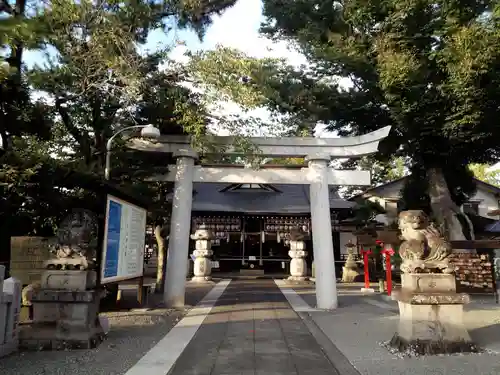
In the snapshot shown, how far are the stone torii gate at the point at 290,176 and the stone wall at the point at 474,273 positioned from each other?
576cm

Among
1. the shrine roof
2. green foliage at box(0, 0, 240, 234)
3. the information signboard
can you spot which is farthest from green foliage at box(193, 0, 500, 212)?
the shrine roof

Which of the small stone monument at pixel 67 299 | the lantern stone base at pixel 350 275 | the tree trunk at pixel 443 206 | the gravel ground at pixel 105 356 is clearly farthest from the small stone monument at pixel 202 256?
the small stone monument at pixel 67 299

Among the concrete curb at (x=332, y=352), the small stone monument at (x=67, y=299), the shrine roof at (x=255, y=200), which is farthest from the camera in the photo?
the shrine roof at (x=255, y=200)

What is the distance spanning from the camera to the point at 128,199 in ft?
27.6

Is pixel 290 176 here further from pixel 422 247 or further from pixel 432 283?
pixel 432 283

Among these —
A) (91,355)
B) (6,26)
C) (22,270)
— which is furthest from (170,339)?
(6,26)

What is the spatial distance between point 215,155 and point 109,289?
4.64 meters

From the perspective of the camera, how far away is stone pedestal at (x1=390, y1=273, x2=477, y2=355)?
6266mm

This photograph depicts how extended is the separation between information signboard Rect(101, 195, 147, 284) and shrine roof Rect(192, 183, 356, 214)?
13.1 metres

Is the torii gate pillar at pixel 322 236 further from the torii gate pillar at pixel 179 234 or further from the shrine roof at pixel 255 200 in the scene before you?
the shrine roof at pixel 255 200

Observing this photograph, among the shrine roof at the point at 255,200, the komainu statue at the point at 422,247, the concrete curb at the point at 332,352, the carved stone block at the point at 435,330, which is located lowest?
the concrete curb at the point at 332,352

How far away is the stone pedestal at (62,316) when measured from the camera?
6.34m

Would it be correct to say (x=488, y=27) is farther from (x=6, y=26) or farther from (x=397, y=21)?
(x=6, y=26)

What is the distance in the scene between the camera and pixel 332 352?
20.9 feet
